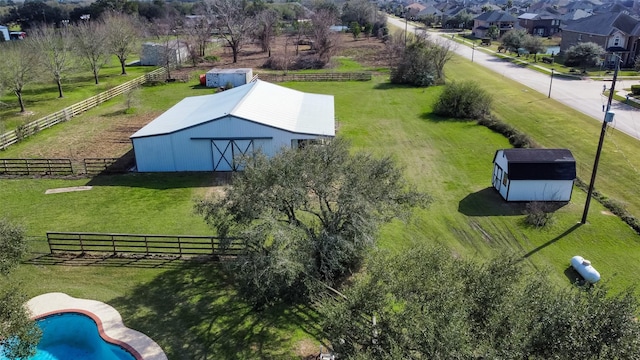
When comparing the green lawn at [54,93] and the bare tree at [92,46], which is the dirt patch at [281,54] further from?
the bare tree at [92,46]

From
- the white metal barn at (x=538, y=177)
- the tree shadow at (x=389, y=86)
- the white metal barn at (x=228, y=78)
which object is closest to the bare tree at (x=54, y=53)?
the white metal barn at (x=228, y=78)

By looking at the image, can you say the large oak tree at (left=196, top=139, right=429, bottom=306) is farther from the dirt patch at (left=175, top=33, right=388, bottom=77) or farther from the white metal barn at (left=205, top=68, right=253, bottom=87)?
the dirt patch at (left=175, top=33, right=388, bottom=77)

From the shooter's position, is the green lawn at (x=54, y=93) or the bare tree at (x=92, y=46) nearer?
the green lawn at (x=54, y=93)

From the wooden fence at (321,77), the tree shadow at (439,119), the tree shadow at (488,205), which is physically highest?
the wooden fence at (321,77)

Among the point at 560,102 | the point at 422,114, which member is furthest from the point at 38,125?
the point at 560,102

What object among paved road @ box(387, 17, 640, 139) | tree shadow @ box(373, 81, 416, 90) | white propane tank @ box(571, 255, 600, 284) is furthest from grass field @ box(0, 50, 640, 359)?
tree shadow @ box(373, 81, 416, 90)

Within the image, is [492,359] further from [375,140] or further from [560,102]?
[560,102]
